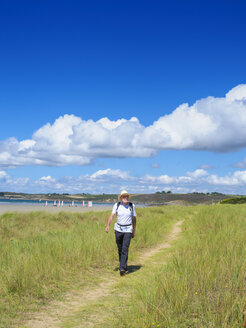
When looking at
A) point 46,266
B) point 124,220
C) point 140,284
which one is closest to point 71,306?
point 140,284

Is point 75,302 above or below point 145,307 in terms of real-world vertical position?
below

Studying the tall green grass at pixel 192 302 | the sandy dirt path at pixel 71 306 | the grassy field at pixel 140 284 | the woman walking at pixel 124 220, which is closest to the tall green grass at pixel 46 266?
the grassy field at pixel 140 284

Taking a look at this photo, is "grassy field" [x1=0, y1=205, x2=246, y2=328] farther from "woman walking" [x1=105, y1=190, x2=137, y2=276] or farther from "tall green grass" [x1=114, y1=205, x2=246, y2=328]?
"woman walking" [x1=105, y1=190, x2=137, y2=276]

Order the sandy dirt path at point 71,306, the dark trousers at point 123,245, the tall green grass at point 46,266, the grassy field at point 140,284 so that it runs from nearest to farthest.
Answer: the grassy field at point 140,284 < the sandy dirt path at point 71,306 < the tall green grass at point 46,266 < the dark trousers at point 123,245

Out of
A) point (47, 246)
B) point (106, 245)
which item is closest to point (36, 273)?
point (47, 246)

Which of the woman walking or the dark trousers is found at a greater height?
the woman walking

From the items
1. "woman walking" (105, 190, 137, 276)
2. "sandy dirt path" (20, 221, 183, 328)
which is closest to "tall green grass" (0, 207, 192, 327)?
"sandy dirt path" (20, 221, 183, 328)

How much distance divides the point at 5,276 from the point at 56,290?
1074mm

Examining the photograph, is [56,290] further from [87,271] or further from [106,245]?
[106,245]

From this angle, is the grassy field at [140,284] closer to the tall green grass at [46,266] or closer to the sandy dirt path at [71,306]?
the tall green grass at [46,266]

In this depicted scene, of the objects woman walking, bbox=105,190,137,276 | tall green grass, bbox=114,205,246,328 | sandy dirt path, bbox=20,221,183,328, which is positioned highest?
woman walking, bbox=105,190,137,276

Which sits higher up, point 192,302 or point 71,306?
point 192,302

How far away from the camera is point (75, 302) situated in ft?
19.3

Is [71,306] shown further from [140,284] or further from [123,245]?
[123,245]
